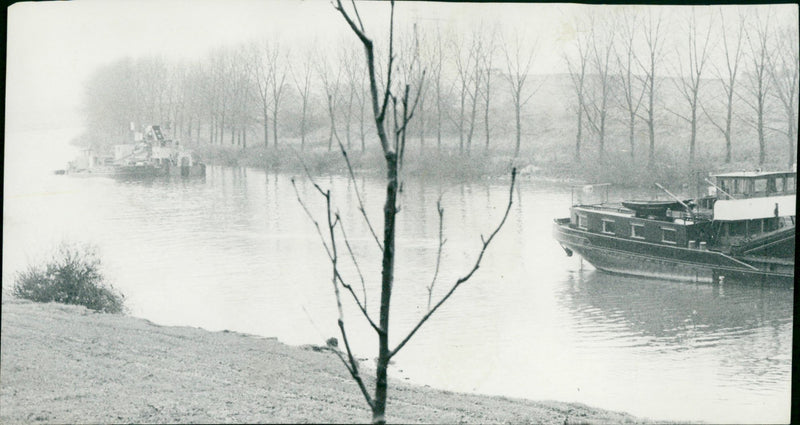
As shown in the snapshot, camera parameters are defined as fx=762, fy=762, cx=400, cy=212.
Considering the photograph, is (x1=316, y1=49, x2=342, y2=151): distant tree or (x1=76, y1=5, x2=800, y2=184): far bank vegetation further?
(x1=316, y1=49, x2=342, y2=151): distant tree

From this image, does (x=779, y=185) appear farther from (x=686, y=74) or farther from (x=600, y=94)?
(x=600, y=94)

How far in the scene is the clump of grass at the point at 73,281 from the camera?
153 inches

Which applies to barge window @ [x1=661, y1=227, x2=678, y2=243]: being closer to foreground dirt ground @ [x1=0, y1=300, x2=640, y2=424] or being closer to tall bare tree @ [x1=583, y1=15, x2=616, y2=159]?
tall bare tree @ [x1=583, y1=15, x2=616, y2=159]

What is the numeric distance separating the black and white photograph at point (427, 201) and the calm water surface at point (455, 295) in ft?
0.04

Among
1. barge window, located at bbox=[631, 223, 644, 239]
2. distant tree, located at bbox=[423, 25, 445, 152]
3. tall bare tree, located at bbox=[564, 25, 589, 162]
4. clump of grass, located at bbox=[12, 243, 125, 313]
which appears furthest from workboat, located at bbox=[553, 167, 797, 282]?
clump of grass, located at bbox=[12, 243, 125, 313]

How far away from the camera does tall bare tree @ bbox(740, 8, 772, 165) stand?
3943 millimetres

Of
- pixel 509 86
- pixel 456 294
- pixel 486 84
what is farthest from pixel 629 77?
pixel 456 294

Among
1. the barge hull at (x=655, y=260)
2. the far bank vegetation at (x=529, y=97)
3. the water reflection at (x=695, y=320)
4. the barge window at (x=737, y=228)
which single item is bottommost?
the water reflection at (x=695, y=320)

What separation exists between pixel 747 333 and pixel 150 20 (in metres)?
3.46

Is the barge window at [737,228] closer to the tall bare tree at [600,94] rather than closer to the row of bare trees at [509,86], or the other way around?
the row of bare trees at [509,86]

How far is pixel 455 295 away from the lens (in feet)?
13.0

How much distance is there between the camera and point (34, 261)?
3906mm

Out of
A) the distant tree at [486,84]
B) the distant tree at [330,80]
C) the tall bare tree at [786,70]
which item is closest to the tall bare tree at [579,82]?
the distant tree at [486,84]

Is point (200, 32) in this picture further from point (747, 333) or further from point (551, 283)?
point (747, 333)
